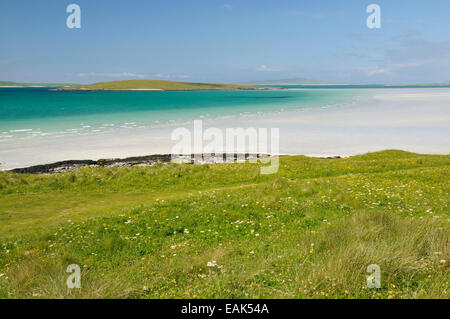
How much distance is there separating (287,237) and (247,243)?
59.1 inches

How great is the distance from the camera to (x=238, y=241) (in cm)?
1215

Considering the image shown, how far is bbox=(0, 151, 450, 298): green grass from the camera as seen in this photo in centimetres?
772

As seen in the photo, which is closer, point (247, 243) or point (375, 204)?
point (247, 243)

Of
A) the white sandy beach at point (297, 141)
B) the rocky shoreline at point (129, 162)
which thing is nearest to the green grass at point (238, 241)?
the rocky shoreline at point (129, 162)

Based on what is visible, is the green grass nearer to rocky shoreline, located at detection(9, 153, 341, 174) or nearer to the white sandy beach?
rocky shoreline, located at detection(9, 153, 341, 174)

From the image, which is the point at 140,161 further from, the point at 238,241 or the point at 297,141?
the point at 238,241

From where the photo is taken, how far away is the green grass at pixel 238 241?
7723 millimetres

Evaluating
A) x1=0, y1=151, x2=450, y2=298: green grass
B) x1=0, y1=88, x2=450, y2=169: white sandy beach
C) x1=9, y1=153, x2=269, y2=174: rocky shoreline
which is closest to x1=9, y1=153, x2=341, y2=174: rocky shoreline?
x1=9, y1=153, x2=269, y2=174: rocky shoreline

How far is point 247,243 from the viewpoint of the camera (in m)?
11.7

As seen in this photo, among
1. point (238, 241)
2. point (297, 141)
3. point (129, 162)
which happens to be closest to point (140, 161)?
point (129, 162)

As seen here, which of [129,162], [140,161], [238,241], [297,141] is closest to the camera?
[238,241]

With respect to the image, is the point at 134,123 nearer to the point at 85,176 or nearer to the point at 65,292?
the point at 85,176
